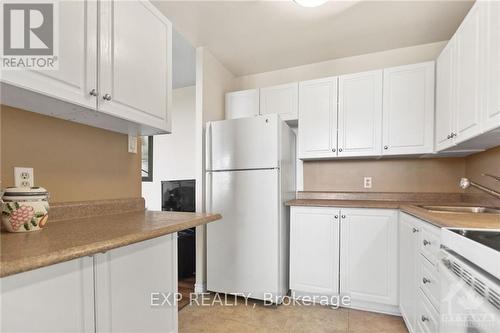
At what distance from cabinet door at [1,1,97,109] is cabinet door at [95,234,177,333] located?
2.07 feet

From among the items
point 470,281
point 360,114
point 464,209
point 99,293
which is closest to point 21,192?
point 99,293

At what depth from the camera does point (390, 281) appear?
206 centimetres

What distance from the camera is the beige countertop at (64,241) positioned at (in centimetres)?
59

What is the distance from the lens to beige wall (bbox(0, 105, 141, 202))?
1.03 meters

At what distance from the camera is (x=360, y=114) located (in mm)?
2453

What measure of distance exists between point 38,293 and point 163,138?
348 centimetres

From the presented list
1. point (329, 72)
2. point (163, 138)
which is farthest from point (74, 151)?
point (163, 138)

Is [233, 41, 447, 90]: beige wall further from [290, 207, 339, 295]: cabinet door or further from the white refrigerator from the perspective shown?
[290, 207, 339, 295]: cabinet door

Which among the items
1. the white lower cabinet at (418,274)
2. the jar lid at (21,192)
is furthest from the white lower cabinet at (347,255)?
the jar lid at (21,192)

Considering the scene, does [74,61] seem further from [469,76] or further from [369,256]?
[369,256]

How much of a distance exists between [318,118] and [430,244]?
5.13 ft

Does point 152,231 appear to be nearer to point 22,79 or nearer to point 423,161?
point 22,79

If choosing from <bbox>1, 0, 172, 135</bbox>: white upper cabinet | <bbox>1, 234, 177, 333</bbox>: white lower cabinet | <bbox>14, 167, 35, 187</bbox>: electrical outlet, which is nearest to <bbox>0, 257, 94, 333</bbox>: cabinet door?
<bbox>1, 234, 177, 333</bbox>: white lower cabinet

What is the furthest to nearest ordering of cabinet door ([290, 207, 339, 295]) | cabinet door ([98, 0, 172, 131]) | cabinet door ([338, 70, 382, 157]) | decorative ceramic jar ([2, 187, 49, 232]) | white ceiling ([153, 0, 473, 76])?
cabinet door ([338, 70, 382, 157]) < cabinet door ([290, 207, 339, 295]) < white ceiling ([153, 0, 473, 76]) < cabinet door ([98, 0, 172, 131]) < decorative ceramic jar ([2, 187, 49, 232])
